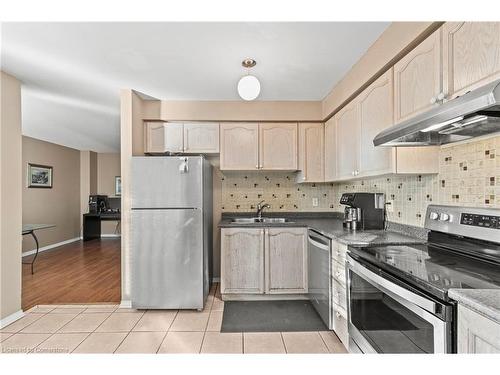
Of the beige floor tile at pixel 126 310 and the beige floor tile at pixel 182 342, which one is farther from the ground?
the beige floor tile at pixel 182 342

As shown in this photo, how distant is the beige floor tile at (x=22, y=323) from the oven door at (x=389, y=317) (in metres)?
2.82

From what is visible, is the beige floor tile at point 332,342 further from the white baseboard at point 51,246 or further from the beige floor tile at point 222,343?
the white baseboard at point 51,246

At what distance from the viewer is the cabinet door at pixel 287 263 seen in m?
3.09

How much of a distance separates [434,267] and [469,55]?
0.99 meters

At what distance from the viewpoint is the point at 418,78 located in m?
1.64

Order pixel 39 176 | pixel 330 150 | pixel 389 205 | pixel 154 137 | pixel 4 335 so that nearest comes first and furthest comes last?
pixel 4 335
pixel 389 205
pixel 330 150
pixel 154 137
pixel 39 176

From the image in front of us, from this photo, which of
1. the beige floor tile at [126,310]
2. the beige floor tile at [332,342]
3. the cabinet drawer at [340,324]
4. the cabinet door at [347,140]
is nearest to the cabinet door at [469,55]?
the cabinet door at [347,140]

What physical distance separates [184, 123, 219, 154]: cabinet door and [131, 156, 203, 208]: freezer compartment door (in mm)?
531

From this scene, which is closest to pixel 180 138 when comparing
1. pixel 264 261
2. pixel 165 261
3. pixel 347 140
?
pixel 165 261

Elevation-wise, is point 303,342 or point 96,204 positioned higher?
point 96,204

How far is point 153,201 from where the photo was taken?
2848mm

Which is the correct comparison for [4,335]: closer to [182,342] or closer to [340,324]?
[182,342]

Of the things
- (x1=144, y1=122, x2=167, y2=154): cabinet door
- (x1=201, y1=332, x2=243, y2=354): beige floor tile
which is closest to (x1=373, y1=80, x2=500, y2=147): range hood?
(x1=201, y1=332, x2=243, y2=354): beige floor tile
